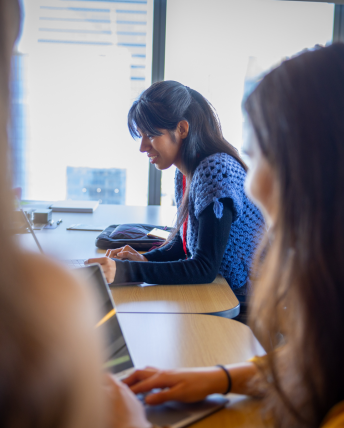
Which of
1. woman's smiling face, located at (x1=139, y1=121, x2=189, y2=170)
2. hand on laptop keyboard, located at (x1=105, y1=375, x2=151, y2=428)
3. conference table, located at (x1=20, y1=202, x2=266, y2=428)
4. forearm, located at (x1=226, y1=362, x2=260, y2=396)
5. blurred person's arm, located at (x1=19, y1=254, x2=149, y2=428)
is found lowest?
conference table, located at (x1=20, y1=202, x2=266, y2=428)

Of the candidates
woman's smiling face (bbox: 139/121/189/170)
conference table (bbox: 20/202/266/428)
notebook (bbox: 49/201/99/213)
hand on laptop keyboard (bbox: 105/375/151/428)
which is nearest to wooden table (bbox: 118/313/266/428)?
conference table (bbox: 20/202/266/428)

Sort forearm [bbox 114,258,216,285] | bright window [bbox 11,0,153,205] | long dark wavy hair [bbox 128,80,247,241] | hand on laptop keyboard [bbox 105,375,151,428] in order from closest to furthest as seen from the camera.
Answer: hand on laptop keyboard [bbox 105,375,151,428] → forearm [bbox 114,258,216,285] → long dark wavy hair [bbox 128,80,247,241] → bright window [bbox 11,0,153,205]

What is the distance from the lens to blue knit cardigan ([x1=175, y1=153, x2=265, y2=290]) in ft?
4.18

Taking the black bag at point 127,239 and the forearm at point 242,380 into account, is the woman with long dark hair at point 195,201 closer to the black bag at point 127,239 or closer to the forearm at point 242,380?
the black bag at point 127,239

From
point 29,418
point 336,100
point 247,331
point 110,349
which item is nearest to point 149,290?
point 247,331

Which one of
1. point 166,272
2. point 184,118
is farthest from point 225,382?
point 184,118

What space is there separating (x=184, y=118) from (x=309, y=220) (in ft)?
3.47

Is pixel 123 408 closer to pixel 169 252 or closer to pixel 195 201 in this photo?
pixel 195 201

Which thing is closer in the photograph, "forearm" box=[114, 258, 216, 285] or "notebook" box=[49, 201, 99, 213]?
"forearm" box=[114, 258, 216, 285]

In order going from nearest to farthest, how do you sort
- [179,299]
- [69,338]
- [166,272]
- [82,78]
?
[69,338]
[179,299]
[166,272]
[82,78]

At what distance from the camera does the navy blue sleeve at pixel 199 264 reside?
1194mm

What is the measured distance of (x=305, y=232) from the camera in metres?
0.56

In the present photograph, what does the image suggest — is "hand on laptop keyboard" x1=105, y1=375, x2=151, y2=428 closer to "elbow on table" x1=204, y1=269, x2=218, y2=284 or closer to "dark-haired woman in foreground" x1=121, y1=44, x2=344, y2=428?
"dark-haired woman in foreground" x1=121, y1=44, x2=344, y2=428

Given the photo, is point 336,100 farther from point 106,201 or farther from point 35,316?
point 106,201
